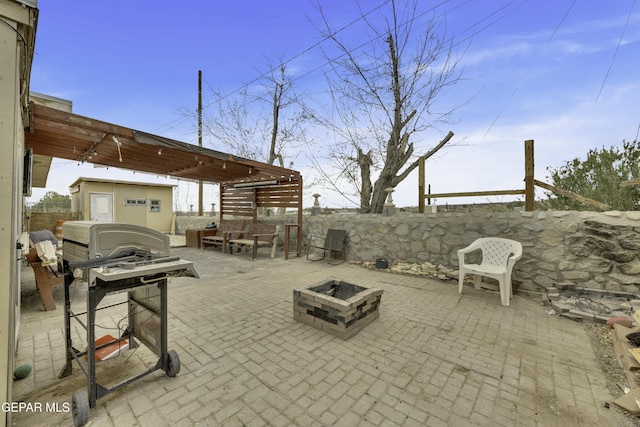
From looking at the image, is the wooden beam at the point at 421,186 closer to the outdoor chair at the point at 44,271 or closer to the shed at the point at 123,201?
the outdoor chair at the point at 44,271

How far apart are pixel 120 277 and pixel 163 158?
5721 mm

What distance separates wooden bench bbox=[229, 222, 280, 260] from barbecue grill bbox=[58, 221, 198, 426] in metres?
4.34

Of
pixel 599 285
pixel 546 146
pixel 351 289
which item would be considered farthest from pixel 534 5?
pixel 351 289

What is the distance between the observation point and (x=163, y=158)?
6180mm

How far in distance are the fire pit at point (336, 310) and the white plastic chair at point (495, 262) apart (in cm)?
171

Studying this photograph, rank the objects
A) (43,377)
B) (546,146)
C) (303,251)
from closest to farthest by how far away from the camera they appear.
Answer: (43,377) < (546,146) < (303,251)

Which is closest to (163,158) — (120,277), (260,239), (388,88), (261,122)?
(260,239)

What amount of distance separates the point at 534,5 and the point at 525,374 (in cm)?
671

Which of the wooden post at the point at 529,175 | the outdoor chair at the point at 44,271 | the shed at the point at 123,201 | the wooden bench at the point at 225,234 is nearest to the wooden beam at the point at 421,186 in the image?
the wooden post at the point at 529,175

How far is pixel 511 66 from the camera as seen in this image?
5.73 metres

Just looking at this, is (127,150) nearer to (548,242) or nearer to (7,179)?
(7,179)

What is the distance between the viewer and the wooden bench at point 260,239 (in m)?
6.56

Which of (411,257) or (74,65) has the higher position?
(74,65)

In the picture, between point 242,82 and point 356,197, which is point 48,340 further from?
point 242,82
